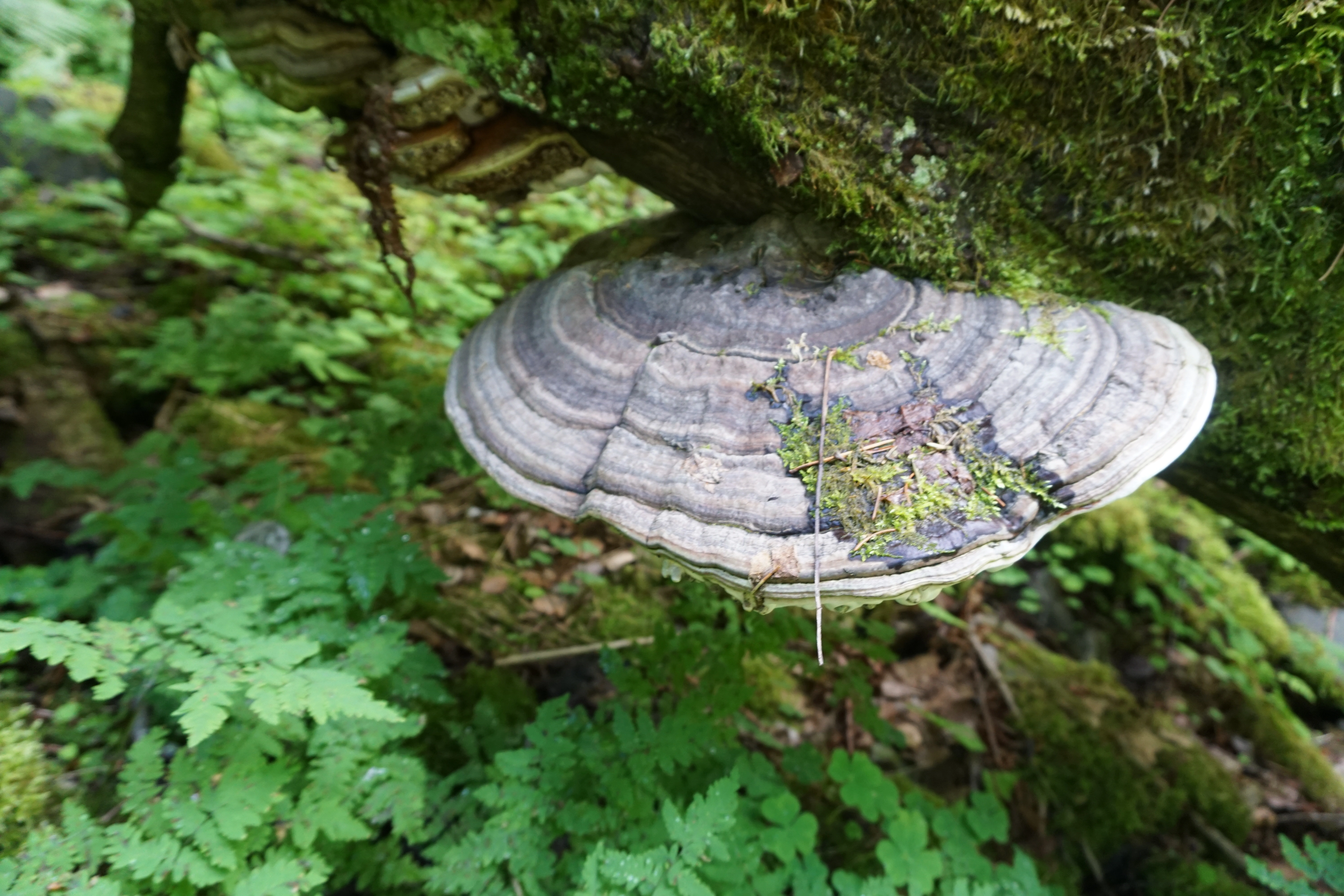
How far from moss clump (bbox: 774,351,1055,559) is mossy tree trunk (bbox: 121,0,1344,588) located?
503 millimetres

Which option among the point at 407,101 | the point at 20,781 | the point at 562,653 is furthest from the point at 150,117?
the point at 562,653

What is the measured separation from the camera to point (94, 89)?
19.1ft

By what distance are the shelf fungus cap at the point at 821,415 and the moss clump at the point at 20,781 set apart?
1.70m

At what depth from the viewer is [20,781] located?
6.50ft

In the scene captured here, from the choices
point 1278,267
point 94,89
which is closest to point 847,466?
point 1278,267

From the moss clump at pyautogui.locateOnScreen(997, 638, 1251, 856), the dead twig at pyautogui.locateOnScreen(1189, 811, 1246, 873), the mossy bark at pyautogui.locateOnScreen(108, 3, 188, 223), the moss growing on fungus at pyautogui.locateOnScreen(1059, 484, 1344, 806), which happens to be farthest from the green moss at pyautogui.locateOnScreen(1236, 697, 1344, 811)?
the mossy bark at pyautogui.locateOnScreen(108, 3, 188, 223)

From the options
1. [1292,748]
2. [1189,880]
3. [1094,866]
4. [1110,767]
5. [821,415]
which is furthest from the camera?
[1292,748]

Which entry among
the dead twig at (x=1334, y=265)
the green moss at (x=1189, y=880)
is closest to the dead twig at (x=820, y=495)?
the dead twig at (x=1334, y=265)

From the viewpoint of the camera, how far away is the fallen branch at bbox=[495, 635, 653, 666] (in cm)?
304

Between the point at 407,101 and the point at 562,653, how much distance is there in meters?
2.32

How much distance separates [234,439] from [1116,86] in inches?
166

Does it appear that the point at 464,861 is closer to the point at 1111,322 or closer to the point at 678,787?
the point at 678,787

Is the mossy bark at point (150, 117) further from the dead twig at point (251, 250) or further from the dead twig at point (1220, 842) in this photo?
the dead twig at point (1220, 842)

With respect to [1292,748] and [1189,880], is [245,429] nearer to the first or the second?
[1189,880]
